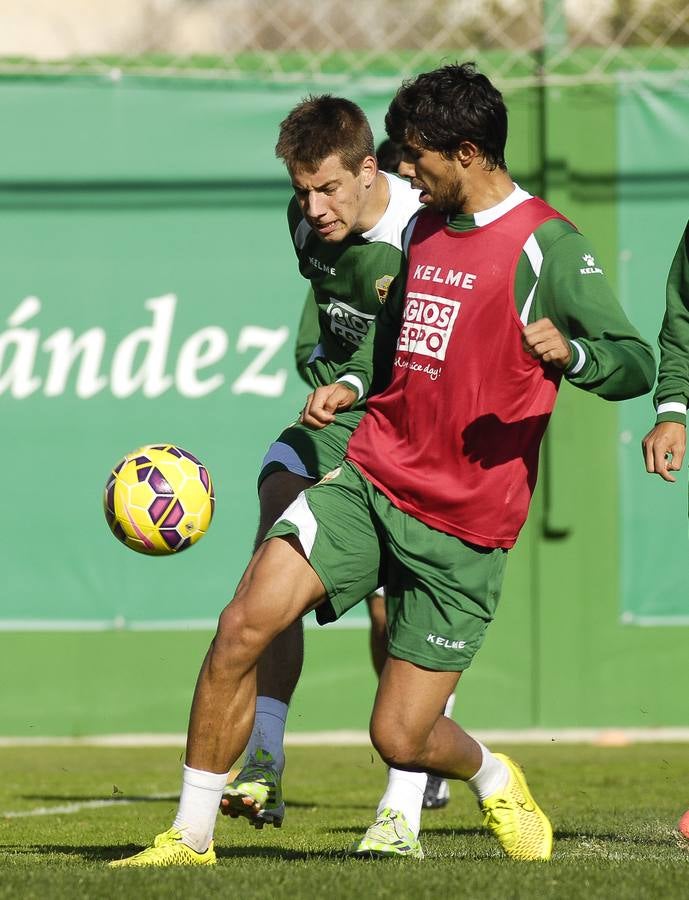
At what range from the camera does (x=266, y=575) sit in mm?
4766

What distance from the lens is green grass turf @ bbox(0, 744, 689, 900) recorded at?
4.18m

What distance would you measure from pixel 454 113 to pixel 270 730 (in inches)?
84.8

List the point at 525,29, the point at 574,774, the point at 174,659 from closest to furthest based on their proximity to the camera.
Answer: the point at 574,774 → the point at 174,659 → the point at 525,29

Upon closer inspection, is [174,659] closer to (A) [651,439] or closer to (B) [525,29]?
(A) [651,439]

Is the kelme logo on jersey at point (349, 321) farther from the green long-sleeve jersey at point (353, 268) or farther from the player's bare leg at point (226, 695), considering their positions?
the player's bare leg at point (226, 695)

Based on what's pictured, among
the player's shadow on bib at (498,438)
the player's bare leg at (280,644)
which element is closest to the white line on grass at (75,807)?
the player's bare leg at (280,644)

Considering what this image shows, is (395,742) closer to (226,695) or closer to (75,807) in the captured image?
(226,695)

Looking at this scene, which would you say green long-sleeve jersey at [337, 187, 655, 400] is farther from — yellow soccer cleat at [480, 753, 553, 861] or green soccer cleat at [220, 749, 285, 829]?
green soccer cleat at [220, 749, 285, 829]

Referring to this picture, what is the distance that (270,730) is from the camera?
5484mm

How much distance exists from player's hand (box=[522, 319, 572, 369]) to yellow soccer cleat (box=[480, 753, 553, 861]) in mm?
1646

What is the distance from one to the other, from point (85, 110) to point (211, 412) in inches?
86.6

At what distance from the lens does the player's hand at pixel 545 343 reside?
4.36 meters

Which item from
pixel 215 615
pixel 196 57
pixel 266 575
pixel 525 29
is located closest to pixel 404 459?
pixel 266 575

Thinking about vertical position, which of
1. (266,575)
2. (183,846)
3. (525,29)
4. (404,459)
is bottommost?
(183,846)
